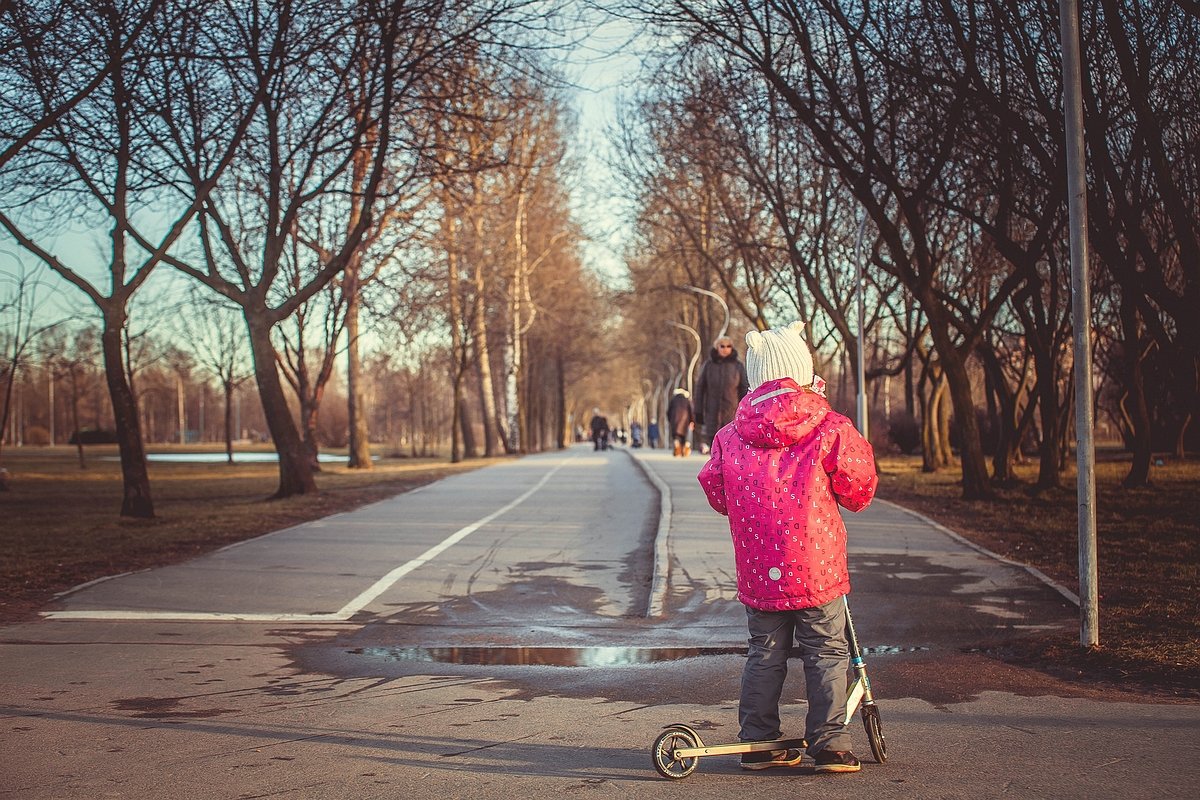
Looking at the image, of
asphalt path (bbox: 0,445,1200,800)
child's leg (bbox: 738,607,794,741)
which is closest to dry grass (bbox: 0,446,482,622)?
asphalt path (bbox: 0,445,1200,800)

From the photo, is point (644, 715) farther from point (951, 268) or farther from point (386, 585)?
point (951, 268)

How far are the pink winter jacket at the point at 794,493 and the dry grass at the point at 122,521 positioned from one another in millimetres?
6434

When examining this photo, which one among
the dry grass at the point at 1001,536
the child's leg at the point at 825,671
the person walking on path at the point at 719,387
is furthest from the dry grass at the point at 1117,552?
the person walking on path at the point at 719,387

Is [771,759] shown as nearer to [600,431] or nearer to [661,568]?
[661,568]

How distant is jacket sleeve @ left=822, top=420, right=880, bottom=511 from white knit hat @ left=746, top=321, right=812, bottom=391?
0.31 meters

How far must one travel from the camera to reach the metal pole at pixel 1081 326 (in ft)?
24.9

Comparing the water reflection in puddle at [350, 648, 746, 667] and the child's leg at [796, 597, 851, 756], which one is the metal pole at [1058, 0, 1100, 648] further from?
the child's leg at [796, 597, 851, 756]

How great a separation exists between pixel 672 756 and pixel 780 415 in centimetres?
141

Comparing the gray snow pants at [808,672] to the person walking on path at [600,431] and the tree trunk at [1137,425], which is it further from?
the person walking on path at [600,431]

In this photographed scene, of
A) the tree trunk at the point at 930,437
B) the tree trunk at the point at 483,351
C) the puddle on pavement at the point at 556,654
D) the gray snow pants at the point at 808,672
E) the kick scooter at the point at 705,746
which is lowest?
the puddle on pavement at the point at 556,654

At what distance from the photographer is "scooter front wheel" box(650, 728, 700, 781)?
4828 mm

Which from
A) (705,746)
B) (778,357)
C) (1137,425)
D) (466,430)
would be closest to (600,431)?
(466,430)

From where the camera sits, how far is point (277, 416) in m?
22.4

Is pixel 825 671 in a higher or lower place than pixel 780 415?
lower
